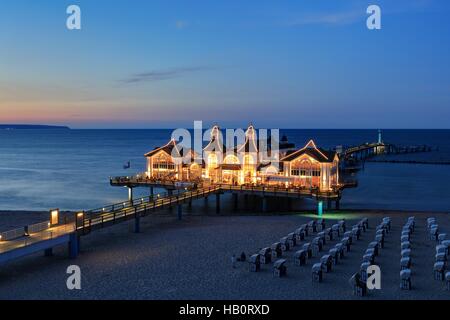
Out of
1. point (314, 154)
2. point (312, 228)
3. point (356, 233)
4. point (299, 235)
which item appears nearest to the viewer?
point (299, 235)

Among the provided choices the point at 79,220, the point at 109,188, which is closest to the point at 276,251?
the point at 79,220

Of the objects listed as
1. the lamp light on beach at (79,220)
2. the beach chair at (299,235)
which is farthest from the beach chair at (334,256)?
the lamp light on beach at (79,220)

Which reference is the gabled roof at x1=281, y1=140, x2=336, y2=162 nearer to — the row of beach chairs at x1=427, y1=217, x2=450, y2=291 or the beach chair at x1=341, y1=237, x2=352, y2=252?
the row of beach chairs at x1=427, y1=217, x2=450, y2=291

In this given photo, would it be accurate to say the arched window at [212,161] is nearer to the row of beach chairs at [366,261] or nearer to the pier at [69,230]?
the pier at [69,230]

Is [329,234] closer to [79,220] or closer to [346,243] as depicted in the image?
[346,243]

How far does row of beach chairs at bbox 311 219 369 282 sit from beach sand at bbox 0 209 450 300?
1.08 ft

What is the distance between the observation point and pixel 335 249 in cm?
2291

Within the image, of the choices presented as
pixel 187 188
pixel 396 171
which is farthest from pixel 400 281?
pixel 396 171

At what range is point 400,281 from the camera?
19422 millimetres

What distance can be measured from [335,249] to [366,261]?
1.56 m

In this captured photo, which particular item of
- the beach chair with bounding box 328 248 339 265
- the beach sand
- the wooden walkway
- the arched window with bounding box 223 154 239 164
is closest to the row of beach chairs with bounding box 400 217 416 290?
the beach sand

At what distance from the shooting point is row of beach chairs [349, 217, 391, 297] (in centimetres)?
1847

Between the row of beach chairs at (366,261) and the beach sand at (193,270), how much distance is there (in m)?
0.32

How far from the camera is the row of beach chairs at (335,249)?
2008cm
